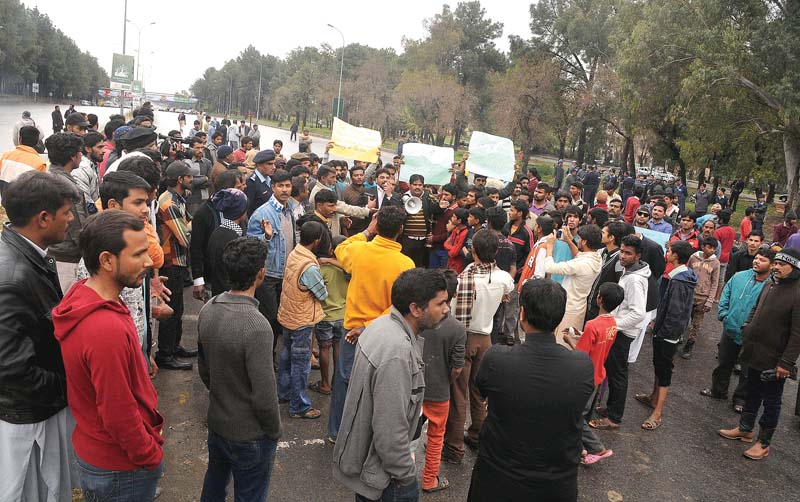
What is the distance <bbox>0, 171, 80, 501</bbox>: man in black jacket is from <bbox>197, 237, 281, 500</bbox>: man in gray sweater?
691mm

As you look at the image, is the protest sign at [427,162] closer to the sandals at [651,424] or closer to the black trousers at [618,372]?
the black trousers at [618,372]

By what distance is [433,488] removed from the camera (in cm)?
413

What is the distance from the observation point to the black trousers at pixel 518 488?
2.73 m

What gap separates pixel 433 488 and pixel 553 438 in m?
1.72

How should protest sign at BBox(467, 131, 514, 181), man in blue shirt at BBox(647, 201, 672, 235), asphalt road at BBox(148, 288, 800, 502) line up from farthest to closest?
protest sign at BBox(467, 131, 514, 181) < man in blue shirt at BBox(647, 201, 672, 235) < asphalt road at BBox(148, 288, 800, 502)

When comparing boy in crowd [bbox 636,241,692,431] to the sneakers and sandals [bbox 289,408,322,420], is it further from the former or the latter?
sandals [bbox 289,408,322,420]

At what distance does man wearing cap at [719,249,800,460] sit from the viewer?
16.2ft

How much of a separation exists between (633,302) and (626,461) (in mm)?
1397

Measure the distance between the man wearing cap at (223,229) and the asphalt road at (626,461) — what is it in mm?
1122

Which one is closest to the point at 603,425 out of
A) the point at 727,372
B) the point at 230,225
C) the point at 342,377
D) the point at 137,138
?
the point at 727,372

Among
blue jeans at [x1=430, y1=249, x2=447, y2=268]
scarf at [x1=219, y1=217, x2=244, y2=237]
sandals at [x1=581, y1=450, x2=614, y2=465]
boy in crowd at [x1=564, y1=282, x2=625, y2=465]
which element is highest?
scarf at [x1=219, y1=217, x2=244, y2=237]

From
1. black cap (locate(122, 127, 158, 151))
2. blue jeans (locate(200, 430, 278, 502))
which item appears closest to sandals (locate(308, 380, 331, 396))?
blue jeans (locate(200, 430, 278, 502))

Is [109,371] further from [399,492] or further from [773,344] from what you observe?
[773,344]

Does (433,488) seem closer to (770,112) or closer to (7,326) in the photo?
(7,326)
